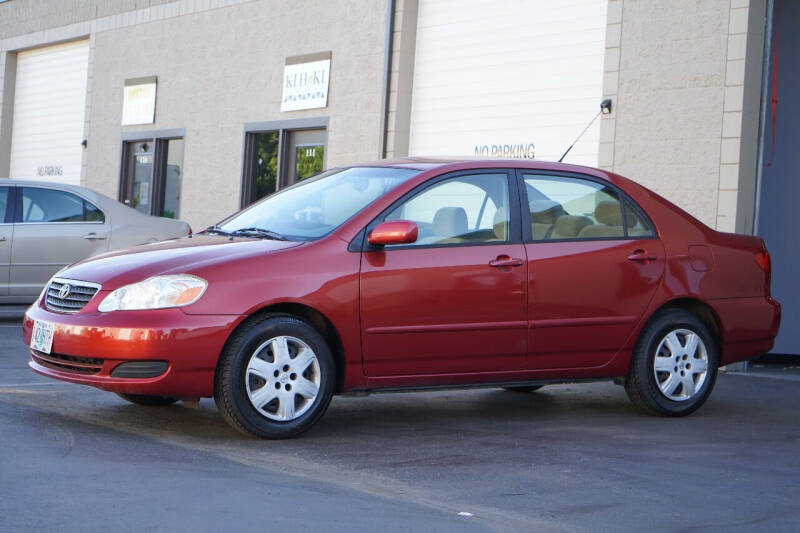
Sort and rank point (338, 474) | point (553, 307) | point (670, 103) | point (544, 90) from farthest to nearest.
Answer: point (544, 90) → point (670, 103) → point (553, 307) → point (338, 474)

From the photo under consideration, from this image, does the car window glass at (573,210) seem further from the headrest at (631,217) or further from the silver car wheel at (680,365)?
the silver car wheel at (680,365)

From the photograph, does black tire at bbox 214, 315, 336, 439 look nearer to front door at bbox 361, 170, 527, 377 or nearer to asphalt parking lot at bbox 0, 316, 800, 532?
asphalt parking lot at bbox 0, 316, 800, 532

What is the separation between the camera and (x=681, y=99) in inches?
512

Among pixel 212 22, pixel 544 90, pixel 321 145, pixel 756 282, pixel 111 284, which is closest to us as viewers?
pixel 111 284

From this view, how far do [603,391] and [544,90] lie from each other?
5.98 m

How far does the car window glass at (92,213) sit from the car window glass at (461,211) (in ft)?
23.2

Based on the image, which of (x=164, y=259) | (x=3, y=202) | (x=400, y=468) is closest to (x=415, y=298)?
(x=400, y=468)

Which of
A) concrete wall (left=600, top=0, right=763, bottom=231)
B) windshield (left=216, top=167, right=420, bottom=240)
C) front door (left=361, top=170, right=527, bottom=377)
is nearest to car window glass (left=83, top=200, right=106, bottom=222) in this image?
concrete wall (left=600, top=0, right=763, bottom=231)

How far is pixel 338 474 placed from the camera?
19.9ft

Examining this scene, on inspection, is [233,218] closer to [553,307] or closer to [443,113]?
[553,307]

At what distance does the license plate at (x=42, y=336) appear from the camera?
7.04 metres

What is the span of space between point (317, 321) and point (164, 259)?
886 millimetres

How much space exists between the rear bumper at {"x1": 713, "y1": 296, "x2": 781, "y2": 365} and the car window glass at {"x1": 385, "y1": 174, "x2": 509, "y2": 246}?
175cm

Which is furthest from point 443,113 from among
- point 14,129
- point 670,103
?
point 14,129
